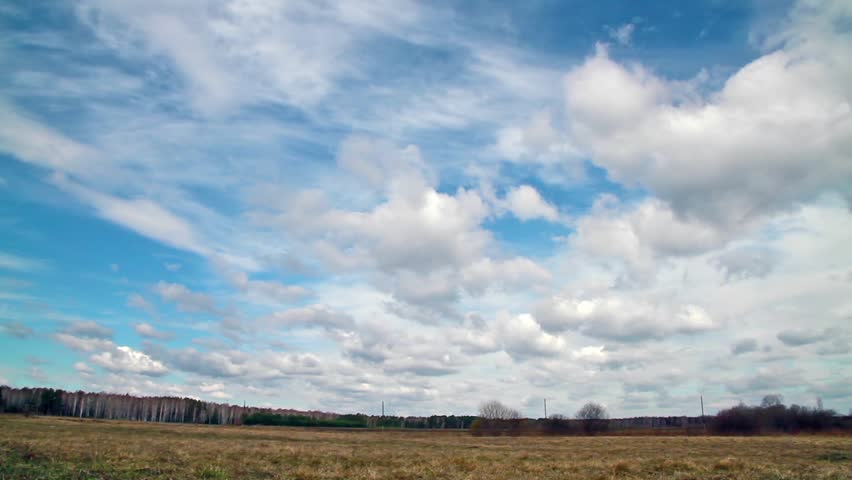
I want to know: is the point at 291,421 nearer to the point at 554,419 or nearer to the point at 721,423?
the point at 554,419

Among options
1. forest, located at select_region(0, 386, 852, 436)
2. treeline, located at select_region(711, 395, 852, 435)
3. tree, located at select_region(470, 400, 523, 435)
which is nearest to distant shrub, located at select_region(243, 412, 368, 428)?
forest, located at select_region(0, 386, 852, 436)

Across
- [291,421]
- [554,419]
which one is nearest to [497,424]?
[554,419]

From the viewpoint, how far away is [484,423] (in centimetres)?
13950

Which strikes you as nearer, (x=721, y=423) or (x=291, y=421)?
(x=721, y=423)

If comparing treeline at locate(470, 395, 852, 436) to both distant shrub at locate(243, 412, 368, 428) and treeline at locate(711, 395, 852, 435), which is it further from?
distant shrub at locate(243, 412, 368, 428)

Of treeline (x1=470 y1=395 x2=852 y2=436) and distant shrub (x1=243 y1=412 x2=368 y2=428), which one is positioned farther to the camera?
distant shrub (x1=243 y1=412 x2=368 y2=428)

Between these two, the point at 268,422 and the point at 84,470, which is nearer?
the point at 84,470

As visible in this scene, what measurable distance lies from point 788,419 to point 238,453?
12045 centimetres

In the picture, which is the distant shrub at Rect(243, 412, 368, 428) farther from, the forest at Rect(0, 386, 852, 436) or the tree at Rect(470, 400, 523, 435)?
the tree at Rect(470, 400, 523, 435)

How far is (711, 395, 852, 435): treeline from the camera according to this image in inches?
4311

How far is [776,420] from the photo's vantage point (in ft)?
378

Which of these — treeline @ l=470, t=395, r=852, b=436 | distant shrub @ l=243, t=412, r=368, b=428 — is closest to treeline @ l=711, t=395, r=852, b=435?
treeline @ l=470, t=395, r=852, b=436

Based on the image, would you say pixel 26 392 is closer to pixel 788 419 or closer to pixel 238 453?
pixel 238 453

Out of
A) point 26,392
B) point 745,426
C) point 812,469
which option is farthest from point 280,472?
point 26,392
